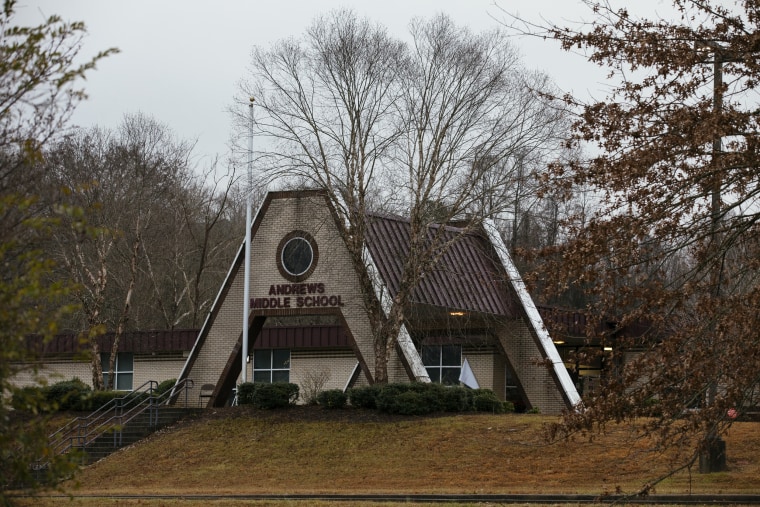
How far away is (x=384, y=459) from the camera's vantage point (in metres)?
26.6

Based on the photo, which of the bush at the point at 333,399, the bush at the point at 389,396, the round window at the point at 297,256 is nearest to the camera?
the bush at the point at 389,396

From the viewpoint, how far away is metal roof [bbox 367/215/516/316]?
107 feet

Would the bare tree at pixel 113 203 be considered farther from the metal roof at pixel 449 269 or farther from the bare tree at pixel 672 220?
the bare tree at pixel 672 220

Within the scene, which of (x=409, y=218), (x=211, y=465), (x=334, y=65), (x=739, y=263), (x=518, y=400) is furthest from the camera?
(x=518, y=400)

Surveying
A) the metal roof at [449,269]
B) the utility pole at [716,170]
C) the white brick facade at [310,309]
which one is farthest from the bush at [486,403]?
the utility pole at [716,170]

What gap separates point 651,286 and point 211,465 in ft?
52.4

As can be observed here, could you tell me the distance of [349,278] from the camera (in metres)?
33.2

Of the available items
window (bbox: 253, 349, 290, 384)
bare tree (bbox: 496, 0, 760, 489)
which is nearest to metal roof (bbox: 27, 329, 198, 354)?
window (bbox: 253, 349, 290, 384)

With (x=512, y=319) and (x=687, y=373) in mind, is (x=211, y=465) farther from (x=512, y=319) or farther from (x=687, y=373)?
(x=687, y=373)

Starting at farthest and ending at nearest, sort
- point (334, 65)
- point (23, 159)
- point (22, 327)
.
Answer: point (334, 65) < point (23, 159) < point (22, 327)

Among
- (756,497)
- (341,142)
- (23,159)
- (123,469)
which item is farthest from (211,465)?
(23,159)

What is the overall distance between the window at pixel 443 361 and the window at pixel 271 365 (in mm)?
6052

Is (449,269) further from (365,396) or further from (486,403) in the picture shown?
(365,396)

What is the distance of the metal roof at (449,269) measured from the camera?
32.6 m
